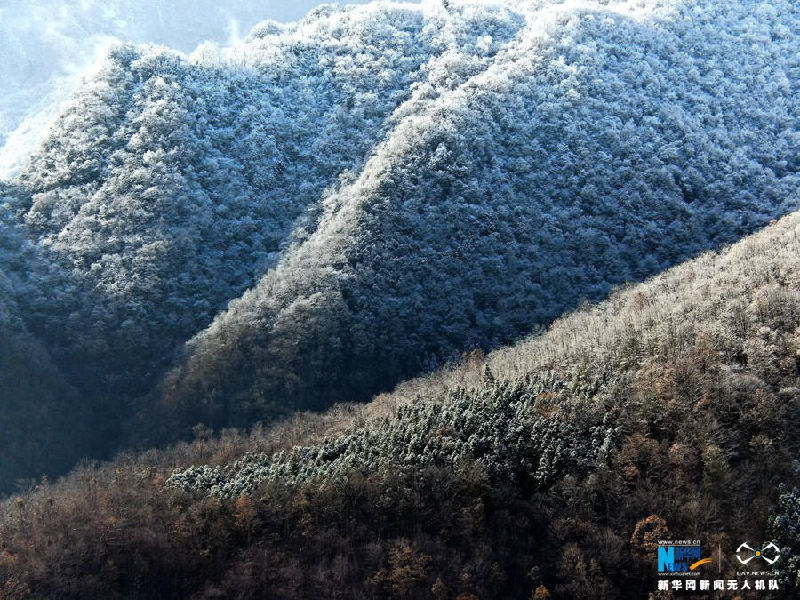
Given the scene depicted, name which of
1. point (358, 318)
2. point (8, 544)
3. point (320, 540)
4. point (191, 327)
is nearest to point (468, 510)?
point (320, 540)

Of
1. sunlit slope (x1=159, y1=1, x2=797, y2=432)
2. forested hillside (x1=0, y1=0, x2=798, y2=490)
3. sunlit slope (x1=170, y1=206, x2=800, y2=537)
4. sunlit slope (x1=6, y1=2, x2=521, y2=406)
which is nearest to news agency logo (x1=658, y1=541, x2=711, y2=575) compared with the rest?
sunlit slope (x1=170, y1=206, x2=800, y2=537)

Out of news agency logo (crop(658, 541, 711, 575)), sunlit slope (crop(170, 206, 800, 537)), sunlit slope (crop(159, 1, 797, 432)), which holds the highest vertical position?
sunlit slope (crop(159, 1, 797, 432))

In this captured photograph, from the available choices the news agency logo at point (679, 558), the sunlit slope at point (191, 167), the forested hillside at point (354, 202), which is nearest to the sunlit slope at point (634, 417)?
the news agency logo at point (679, 558)

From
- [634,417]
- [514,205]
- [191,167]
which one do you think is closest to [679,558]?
[634,417]

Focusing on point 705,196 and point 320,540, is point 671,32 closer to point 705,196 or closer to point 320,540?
point 705,196

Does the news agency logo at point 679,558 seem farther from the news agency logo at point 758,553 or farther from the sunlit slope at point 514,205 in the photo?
the sunlit slope at point 514,205

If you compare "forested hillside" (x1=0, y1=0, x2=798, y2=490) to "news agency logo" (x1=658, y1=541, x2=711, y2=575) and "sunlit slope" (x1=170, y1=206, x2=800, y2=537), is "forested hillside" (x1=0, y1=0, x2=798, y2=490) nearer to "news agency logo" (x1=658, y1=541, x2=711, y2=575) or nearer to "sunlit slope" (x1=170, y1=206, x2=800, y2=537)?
"sunlit slope" (x1=170, y1=206, x2=800, y2=537)
